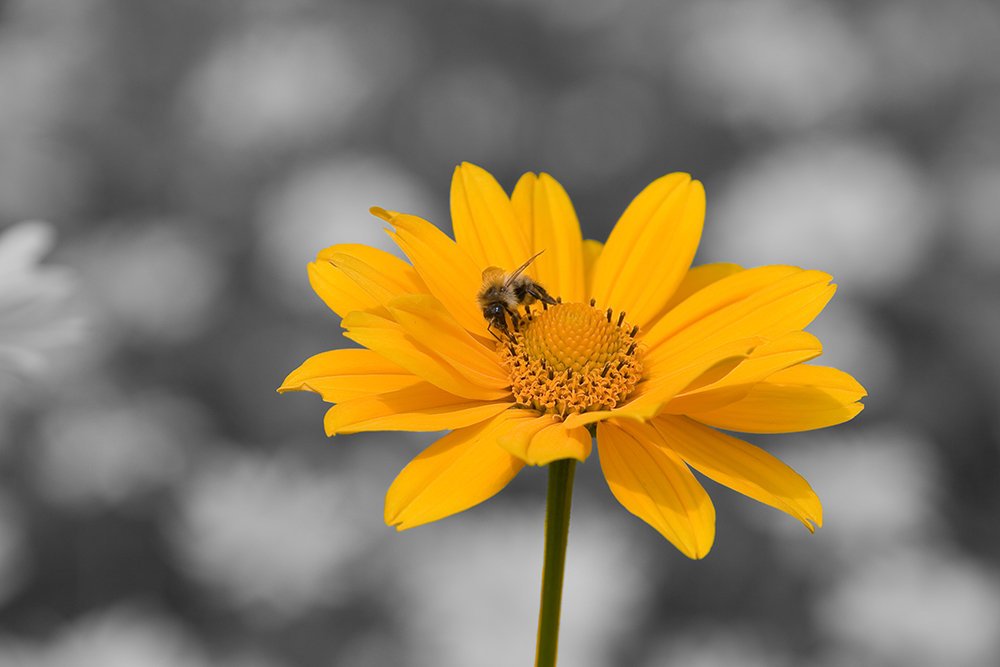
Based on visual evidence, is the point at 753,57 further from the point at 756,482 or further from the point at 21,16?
the point at 21,16

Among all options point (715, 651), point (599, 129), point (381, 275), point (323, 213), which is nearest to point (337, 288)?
point (381, 275)

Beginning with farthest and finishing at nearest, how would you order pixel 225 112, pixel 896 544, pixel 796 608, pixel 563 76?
pixel 563 76, pixel 225 112, pixel 796 608, pixel 896 544

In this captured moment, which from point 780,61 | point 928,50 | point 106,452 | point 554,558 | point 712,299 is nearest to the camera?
point 554,558

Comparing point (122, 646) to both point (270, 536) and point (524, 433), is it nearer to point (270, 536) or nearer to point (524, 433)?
point (270, 536)

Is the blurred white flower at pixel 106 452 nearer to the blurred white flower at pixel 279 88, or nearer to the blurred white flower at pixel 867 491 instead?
the blurred white flower at pixel 279 88

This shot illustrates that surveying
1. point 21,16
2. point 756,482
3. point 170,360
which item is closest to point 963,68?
point 170,360

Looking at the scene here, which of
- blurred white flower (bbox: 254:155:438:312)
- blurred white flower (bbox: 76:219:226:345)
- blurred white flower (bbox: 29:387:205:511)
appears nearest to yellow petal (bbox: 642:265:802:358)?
blurred white flower (bbox: 254:155:438:312)
